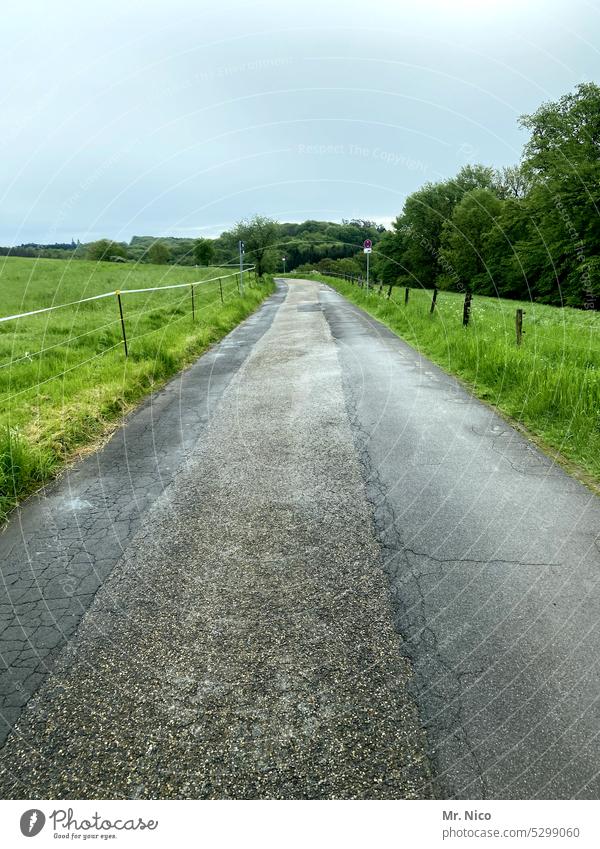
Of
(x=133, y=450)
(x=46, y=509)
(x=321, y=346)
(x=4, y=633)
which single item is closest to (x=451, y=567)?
(x=4, y=633)

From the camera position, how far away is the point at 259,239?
43.2 meters

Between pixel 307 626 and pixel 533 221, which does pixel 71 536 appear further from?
pixel 533 221

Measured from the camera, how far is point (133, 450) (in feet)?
20.0

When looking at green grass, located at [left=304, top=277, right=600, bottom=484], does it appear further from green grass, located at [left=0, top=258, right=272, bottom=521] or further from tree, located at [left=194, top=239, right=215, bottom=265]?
tree, located at [left=194, top=239, right=215, bottom=265]

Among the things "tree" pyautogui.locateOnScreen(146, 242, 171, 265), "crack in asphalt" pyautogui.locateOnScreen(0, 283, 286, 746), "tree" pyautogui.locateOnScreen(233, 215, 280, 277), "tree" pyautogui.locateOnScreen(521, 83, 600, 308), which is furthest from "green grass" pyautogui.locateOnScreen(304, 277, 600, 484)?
"tree" pyautogui.locateOnScreen(146, 242, 171, 265)

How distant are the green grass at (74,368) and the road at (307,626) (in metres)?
0.54

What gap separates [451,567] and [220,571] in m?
1.65

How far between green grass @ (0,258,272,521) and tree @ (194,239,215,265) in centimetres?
5336

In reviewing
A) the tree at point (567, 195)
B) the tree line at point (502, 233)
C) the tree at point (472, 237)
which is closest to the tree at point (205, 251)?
the tree line at point (502, 233)

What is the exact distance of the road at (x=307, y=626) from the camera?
2125mm

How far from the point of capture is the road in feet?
6.97

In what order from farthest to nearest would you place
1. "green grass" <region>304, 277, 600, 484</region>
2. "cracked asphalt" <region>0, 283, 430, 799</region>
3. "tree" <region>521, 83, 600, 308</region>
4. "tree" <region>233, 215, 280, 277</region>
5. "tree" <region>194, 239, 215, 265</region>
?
"tree" <region>194, 239, 215, 265</region>, "tree" <region>233, 215, 280, 277</region>, "tree" <region>521, 83, 600, 308</region>, "green grass" <region>304, 277, 600, 484</region>, "cracked asphalt" <region>0, 283, 430, 799</region>

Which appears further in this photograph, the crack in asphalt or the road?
the crack in asphalt

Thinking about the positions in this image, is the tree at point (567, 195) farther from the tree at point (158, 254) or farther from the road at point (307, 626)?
the tree at point (158, 254)
